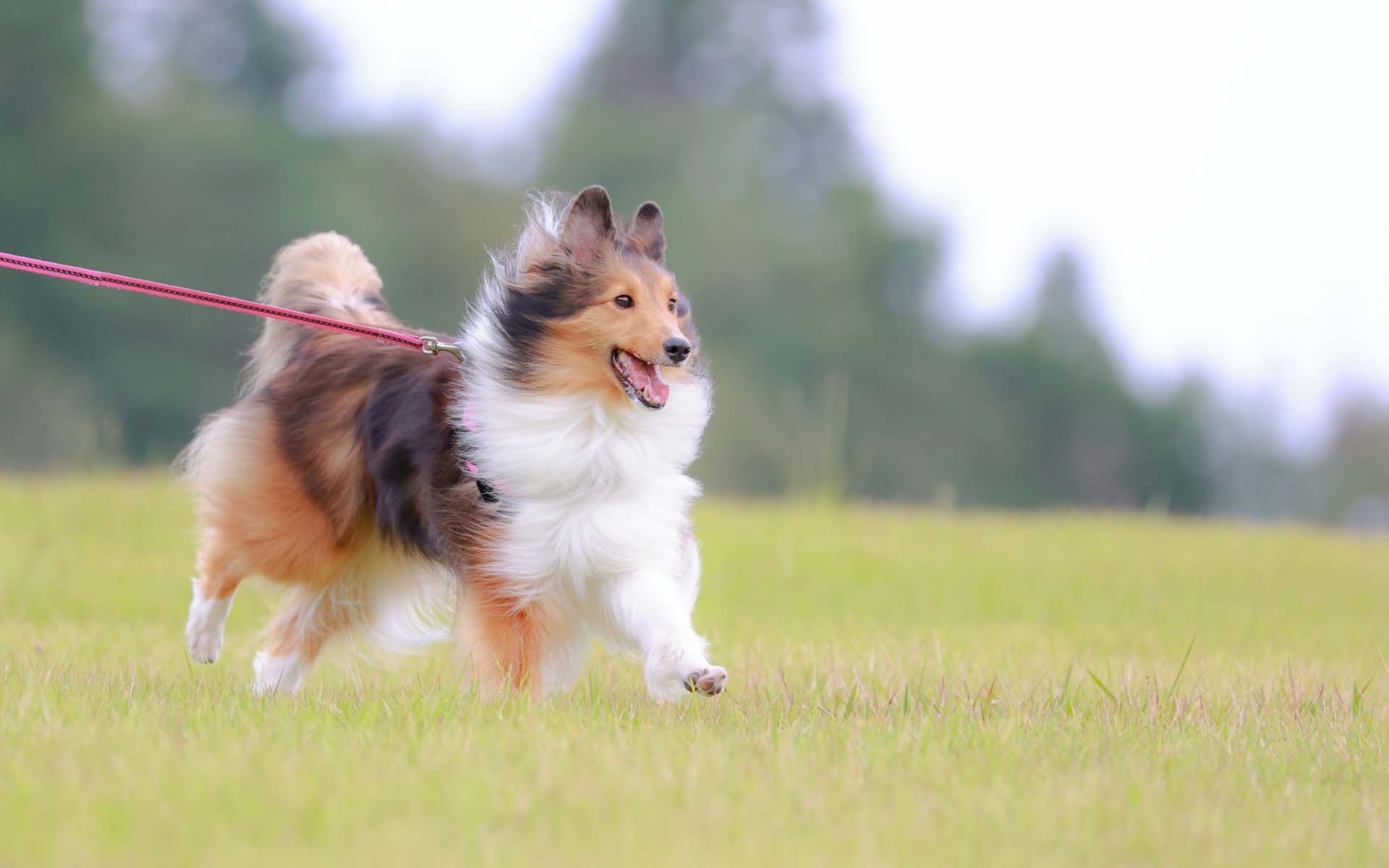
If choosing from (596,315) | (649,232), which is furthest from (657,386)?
(649,232)

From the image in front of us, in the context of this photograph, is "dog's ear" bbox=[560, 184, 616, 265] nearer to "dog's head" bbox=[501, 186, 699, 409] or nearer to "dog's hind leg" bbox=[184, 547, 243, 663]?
"dog's head" bbox=[501, 186, 699, 409]

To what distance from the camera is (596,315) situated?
16.8 ft

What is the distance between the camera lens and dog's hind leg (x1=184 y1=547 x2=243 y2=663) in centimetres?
598

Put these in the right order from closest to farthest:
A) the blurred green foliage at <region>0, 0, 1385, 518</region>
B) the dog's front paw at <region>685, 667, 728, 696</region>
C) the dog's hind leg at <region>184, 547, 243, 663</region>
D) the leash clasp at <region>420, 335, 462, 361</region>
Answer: the dog's front paw at <region>685, 667, 728, 696</region>, the leash clasp at <region>420, 335, 462, 361</region>, the dog's hind leg at <region>184, 547, 243, 663</region>, the blurred green foliage at <region>0, 0, 1385, 518</region>

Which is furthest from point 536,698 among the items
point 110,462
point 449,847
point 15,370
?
point 15,370

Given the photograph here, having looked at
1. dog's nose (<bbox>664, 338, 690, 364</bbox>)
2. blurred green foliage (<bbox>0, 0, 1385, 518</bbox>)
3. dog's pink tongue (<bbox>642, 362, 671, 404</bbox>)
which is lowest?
dog's pink tongue (<bbox>642, 362, 671, 404</bbox>)

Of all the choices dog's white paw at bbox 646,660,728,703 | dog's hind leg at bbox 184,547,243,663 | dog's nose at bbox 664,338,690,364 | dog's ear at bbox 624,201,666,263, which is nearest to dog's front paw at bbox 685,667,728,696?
dog's white paw at bbox 646,660,728,703

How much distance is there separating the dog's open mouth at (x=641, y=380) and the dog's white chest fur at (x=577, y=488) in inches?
2.1

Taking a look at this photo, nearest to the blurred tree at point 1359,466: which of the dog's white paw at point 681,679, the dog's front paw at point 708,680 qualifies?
the dog's white paw at point 681,679

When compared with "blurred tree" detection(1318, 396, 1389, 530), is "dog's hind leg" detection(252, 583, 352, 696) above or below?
below

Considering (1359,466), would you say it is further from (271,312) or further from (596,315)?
(271,312)

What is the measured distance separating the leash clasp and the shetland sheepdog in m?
0.05

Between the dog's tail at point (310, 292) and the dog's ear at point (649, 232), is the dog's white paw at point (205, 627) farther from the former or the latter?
the dog's ear at point (649, 232)

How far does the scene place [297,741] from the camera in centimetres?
397
